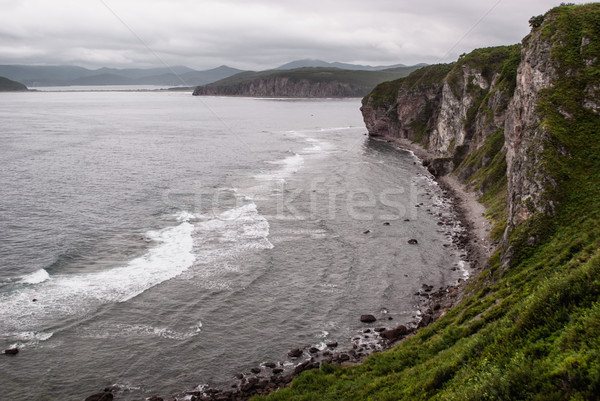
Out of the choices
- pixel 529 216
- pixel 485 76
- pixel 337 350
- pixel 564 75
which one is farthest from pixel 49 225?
pixel 485 76

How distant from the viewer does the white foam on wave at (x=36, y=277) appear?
40.3m

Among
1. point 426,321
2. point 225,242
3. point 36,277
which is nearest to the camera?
point 426,321

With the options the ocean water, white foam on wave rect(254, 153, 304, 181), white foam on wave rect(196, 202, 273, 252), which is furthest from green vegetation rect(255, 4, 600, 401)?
white foam on wave rect(254, 153, 304, 181)

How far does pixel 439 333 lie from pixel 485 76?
7719 centimetres

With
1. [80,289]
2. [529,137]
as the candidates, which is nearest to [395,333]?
[529,137]

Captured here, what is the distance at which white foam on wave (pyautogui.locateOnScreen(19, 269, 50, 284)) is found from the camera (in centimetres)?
4028

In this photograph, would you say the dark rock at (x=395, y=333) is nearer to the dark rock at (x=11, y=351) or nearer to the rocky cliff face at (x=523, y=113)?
the rocky cliff face at (x=523, y=113)

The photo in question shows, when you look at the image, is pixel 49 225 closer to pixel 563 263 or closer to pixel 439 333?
pixel 439 333

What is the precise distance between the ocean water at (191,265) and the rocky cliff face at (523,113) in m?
9.62

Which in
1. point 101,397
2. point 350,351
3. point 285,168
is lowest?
point 101,397

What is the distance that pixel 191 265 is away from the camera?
45312 millimetres

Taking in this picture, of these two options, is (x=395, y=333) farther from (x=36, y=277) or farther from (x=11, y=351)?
(x=36, y=277)

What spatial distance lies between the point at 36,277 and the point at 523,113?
178 ft

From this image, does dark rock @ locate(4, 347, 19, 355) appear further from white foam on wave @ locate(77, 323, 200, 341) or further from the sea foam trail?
white foam on wave @ locate(77, 323, 200, 341)
